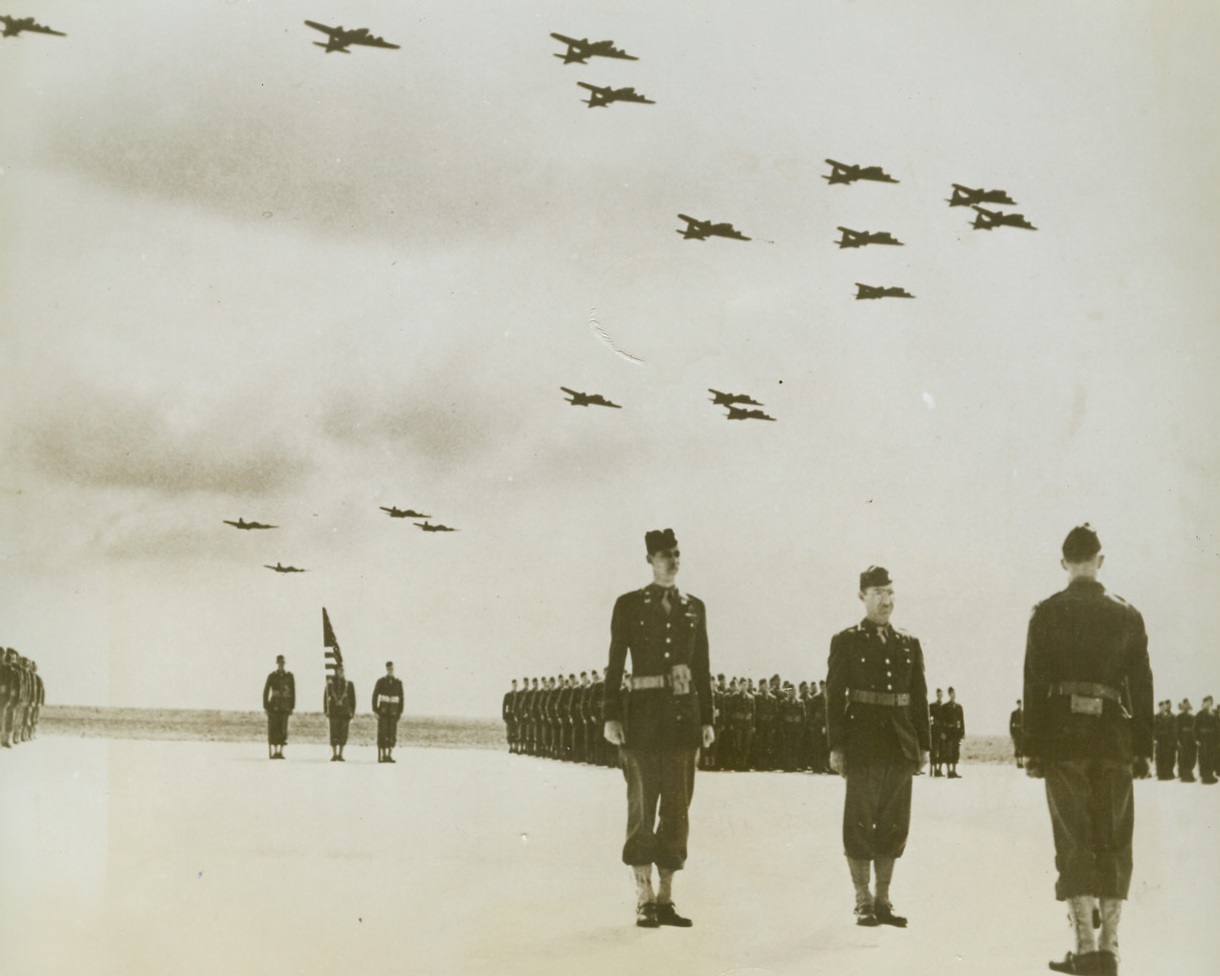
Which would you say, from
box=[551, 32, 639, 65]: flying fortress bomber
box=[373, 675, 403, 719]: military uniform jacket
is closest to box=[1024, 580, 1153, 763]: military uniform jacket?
box=[373, 675, 403, 719]: military uniform jacket

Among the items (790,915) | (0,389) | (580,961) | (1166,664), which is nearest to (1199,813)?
(1166,664)

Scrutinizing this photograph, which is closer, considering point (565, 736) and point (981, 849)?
point (981, 849)

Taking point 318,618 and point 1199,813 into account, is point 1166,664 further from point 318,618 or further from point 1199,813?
point 318,618

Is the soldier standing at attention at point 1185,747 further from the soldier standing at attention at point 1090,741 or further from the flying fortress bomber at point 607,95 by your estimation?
the flying fortress bomber at point 607,95

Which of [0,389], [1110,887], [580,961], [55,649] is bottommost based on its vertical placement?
[580,961]

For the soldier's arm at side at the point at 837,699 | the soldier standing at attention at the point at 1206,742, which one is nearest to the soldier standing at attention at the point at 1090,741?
the soldier's arm at side at the point at 837,699

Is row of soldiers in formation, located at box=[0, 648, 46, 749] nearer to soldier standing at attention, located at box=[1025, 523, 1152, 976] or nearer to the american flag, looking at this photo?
the american flag
